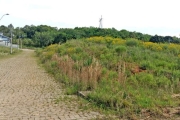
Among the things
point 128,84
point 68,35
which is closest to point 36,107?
point 128,84

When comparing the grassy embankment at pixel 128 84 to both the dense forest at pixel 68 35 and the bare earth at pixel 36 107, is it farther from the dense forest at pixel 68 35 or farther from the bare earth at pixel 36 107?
the dense forest at pixel 68 35

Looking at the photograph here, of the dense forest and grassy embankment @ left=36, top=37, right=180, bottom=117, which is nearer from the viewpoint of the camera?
grassy embankment @ left=36, top=37, right=180, bottom=117

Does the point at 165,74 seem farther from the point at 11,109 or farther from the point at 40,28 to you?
the point at 40,28

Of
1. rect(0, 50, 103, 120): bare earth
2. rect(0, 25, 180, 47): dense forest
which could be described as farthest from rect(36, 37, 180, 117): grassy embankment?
rect(0, 25, 180, 47): dense forest

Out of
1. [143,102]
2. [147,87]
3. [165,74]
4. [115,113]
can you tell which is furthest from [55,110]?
[165,74]

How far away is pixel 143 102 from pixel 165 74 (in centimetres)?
524

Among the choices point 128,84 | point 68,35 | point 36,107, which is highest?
point 68,35

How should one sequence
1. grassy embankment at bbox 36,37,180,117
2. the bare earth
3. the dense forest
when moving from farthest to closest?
the dense forest, grassy embankment at bbox 36,37,180,117, the bare earth

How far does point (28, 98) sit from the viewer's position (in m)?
8.32

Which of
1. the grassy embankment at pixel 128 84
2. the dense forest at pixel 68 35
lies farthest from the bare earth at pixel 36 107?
the dense forest at pixel 68 35

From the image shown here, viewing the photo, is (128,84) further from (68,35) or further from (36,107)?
(68,35)

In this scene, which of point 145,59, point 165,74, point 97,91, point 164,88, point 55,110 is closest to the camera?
point 55,110

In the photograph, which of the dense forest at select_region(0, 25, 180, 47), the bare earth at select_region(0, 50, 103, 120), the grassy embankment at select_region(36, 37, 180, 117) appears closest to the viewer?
the bare earth at select_region(0, 50, 103, 120)

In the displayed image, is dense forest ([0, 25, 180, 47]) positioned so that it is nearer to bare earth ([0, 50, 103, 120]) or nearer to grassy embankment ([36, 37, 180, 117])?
grassy embankment ([36, 37, 180, 117])
